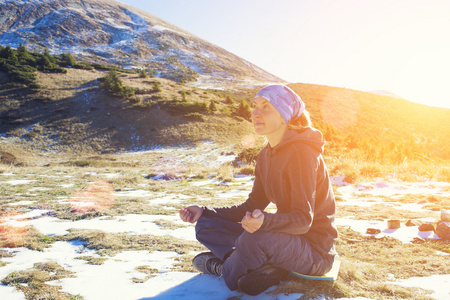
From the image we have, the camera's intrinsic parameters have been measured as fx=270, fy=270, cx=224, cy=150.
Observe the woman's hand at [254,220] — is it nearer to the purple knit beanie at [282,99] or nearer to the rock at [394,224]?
the purple knit beanie at [282,99]

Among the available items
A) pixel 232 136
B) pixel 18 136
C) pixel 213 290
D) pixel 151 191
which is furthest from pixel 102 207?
pixel 18 136

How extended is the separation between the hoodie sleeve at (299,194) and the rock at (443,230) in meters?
2.53

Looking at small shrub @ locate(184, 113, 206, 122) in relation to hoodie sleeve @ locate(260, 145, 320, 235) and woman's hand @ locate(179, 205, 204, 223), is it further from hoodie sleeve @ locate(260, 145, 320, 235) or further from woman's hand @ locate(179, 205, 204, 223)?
hoodie sleeve @ locate(260, 145, 320, 235)

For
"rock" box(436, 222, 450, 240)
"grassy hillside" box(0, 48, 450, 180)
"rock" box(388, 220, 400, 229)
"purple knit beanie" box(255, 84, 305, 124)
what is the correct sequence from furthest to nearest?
"grassy hillside" box(0, 48, 450, 180)
"rock" box(388, 220, 400, 229)
"rock" box(436, 222, 450, 240)
"purple knit beanie" box(255, 84, 305, 124)

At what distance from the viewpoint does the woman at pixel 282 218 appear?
5.49 feet

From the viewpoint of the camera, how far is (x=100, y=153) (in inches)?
795

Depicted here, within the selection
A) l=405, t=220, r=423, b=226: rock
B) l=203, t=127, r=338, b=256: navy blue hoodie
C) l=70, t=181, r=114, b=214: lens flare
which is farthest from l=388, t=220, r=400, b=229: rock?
l=70, t=181, r=114, b=214: lens flare

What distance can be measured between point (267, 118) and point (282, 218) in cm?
72

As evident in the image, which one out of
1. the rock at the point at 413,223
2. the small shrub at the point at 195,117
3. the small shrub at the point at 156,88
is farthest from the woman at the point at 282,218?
the small shrub at the point at 156,88

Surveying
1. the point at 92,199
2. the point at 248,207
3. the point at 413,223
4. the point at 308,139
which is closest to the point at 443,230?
the point at 413,223

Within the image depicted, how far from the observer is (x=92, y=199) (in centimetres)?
589

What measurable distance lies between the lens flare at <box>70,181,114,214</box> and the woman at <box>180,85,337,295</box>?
11.8 feet

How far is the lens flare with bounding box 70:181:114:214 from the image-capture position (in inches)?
199

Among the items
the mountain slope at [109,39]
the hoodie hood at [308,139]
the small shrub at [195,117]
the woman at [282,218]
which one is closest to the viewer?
the woman at [282,218]
